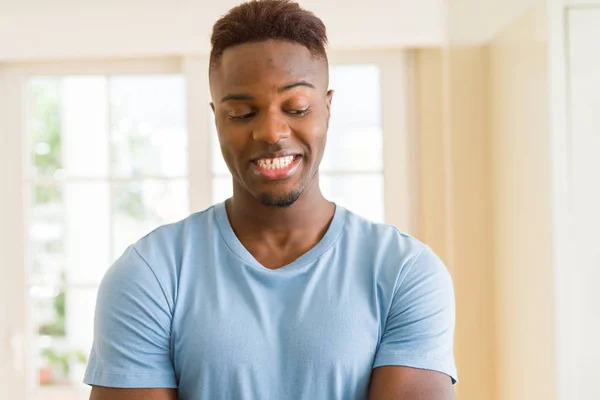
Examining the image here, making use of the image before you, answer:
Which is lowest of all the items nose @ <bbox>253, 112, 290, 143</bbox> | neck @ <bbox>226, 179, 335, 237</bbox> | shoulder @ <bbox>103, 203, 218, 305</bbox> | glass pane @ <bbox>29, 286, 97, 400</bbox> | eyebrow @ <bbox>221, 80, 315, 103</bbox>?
glass pane @ <bbox>29, 286, 97, 400</bbox>

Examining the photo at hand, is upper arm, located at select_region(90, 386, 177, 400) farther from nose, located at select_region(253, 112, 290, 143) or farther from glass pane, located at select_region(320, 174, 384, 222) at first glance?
glass pane, located at select_region(320, 174, 384, 222)

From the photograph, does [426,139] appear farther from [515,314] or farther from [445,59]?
[515,314]

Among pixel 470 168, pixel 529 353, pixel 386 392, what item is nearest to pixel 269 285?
pixel 386 392

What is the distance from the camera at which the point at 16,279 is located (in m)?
2.87

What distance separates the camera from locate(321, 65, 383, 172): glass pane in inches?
111

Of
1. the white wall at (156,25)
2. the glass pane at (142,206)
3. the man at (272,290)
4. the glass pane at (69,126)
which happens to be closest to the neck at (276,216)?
the man at (272,290)

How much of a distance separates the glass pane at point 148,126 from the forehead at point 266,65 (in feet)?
5.64

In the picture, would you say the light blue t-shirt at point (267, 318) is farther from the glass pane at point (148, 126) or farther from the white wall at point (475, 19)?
the glass pane at point (148, 126)

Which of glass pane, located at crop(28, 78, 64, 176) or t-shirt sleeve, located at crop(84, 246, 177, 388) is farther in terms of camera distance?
glass pane, located at crop(28, 78, 64, 176)

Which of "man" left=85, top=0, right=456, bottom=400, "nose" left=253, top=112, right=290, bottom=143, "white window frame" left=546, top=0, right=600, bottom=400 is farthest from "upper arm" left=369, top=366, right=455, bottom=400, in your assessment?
"white window frame" left=546, top=0, right=600, bottom=400

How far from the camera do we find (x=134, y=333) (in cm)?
112

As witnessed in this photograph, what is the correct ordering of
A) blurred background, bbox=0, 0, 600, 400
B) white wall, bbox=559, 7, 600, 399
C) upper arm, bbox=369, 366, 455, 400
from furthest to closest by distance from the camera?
1. blurred background, bbox=0, 0, 600, 400
2. white wall, bbox=559, 7, 600, 399
3. upper arm, bbox=369, 366, 455, 400

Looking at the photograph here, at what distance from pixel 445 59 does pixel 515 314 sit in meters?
0.89

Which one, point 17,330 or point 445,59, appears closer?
point 445,59
